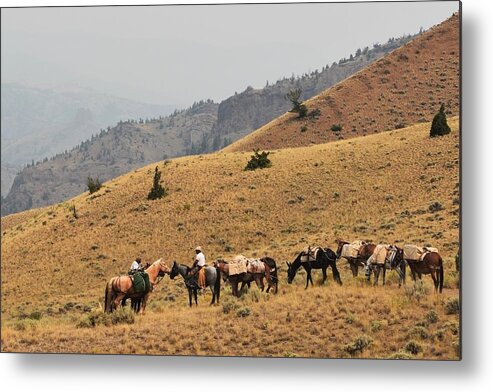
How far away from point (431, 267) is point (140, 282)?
6727 millimetres

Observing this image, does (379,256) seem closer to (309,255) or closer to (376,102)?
(309,255)

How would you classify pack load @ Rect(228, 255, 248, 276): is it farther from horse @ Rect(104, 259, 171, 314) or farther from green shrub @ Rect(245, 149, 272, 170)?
green shrub @ Rect(245, 149, 272, 170)

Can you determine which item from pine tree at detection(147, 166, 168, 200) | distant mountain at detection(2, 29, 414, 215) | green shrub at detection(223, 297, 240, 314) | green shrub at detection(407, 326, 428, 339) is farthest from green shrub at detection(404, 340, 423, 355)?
distant mountain at detection(2, 29, 414, 215)

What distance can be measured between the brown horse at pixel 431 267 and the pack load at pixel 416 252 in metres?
0.07

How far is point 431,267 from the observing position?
14.2m

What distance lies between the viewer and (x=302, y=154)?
35.0m

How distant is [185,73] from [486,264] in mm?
10355

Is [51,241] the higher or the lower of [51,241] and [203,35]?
the lower

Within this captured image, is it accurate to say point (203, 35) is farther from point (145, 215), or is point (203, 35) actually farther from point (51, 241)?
point (51, 241)

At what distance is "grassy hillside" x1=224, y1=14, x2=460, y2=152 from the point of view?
44.7 meters

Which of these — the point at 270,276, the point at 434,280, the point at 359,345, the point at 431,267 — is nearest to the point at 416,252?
the point at 431,267

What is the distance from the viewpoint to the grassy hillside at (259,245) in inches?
534

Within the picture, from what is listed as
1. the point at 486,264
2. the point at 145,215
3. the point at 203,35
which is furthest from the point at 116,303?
the point at 145,215

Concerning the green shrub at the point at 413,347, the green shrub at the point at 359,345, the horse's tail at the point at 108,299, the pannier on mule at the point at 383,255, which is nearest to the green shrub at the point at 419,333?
the green shrub at the point at 413,347
